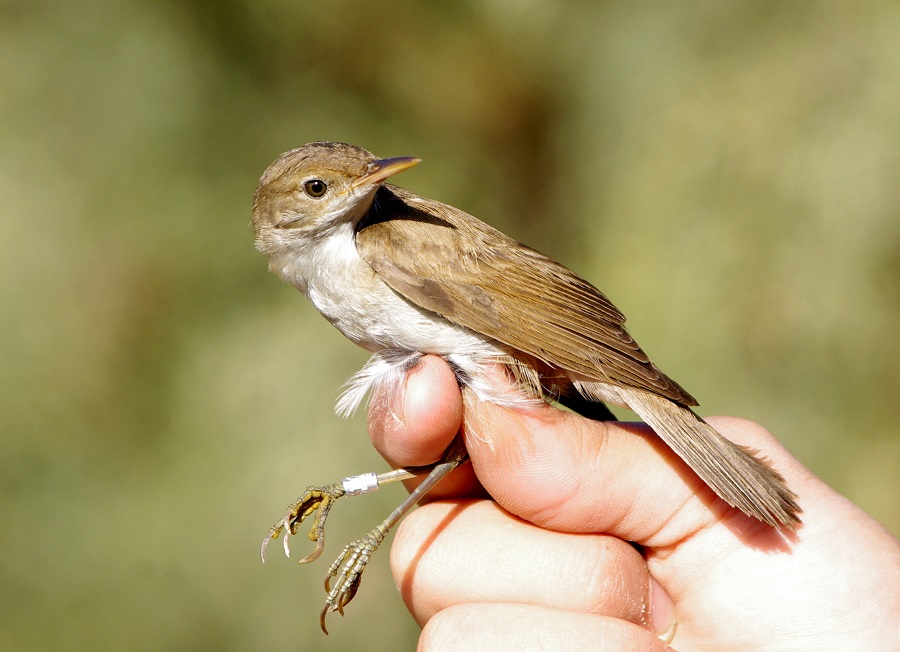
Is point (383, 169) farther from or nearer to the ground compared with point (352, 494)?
farther from the ground

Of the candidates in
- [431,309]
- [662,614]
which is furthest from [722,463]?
[431,309]

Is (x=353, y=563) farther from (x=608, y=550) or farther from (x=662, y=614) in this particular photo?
(x=662, y=614)

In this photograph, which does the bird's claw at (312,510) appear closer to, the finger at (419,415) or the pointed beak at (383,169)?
the finger at (419,415)

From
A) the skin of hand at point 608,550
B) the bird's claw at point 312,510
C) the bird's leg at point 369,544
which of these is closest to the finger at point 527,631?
the skin of hand at point 608,550

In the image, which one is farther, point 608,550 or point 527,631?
point 608,550

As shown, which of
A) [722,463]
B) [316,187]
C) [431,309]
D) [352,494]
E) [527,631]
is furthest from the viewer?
[352,494]

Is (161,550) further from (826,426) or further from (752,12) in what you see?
(752,12)

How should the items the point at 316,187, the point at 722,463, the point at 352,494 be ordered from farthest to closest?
1. the point at 352,494
2. the point at 316,187
3. the point at 722,463

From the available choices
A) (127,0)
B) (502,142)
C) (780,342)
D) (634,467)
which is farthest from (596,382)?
(127,0)
